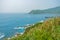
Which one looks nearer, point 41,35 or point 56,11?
point 41,35

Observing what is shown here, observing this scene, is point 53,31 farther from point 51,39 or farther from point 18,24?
point 18,24

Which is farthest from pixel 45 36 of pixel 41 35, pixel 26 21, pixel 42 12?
pixel 42 12

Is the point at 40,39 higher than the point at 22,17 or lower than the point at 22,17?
higher

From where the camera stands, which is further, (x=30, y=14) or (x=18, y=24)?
(x=30, y=14)

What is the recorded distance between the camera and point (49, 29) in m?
1.83

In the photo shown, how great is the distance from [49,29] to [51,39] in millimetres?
248

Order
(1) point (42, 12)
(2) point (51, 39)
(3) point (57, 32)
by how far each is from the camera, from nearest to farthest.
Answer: (2) point (51, 39)
(3) point (57, 32)
(1) point (42, 12)

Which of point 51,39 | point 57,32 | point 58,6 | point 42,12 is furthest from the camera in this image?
point 42,12

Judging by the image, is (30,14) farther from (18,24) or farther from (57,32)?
(57,32)

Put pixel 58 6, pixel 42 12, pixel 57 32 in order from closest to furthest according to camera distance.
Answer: pixel 57 32
pixel 58 6
pixel 42 12

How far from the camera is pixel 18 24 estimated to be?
6008 millimetres

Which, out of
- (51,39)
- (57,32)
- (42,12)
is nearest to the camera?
(51,39)

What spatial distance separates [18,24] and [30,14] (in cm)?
86

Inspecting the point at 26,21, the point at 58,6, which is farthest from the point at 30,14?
the point at 58,6
